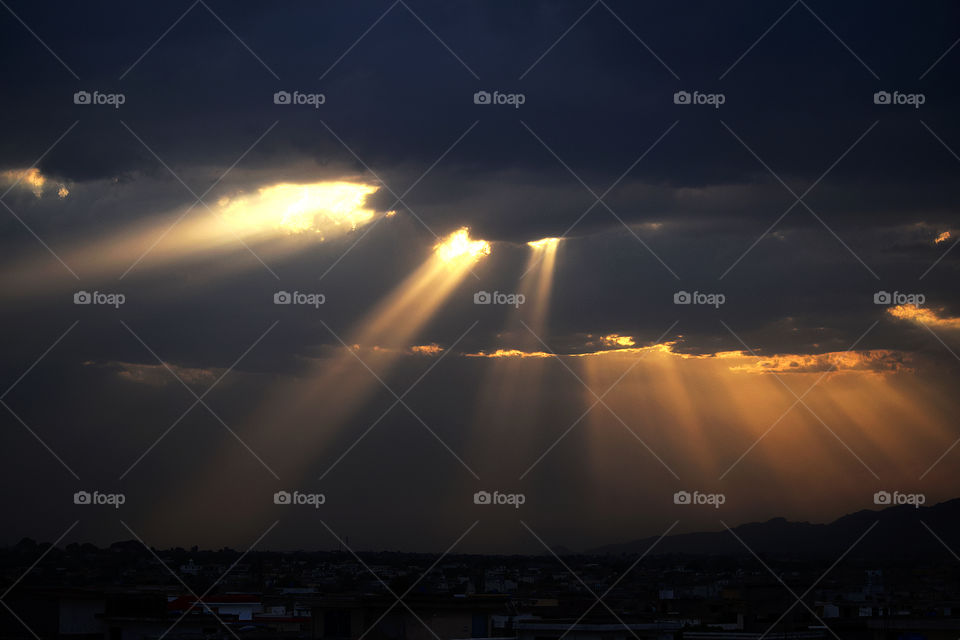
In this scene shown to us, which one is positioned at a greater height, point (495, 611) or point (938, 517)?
point (938, 517)

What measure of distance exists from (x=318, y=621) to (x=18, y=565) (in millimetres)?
31760

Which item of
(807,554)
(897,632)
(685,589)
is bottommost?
(897,632)

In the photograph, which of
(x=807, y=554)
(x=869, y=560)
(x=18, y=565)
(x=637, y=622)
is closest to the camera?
(x=637, y=622)

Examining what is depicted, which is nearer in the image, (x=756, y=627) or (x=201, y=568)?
(x=756, y=627)

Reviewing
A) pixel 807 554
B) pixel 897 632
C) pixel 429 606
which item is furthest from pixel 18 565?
pixel 807 554

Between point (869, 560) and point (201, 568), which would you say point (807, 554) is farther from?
point (201, 568)

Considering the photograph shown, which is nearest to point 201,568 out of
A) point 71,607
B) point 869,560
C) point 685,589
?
point 685,589

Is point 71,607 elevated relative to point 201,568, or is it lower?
lower

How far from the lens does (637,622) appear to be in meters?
31.8

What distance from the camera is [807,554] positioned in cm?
11881

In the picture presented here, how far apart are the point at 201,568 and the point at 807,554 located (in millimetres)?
69965

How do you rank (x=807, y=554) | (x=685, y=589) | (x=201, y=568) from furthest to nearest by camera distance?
(x=807, y=554) → (x=201, y=568) → (x=685, y=589)

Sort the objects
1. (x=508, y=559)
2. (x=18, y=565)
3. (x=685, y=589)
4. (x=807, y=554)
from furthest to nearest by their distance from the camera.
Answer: (x=508, y=559) < (x=807, y=554) < (x=685, y=589) < (x=18, y=565)

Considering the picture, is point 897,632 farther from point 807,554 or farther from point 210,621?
point 807,554
